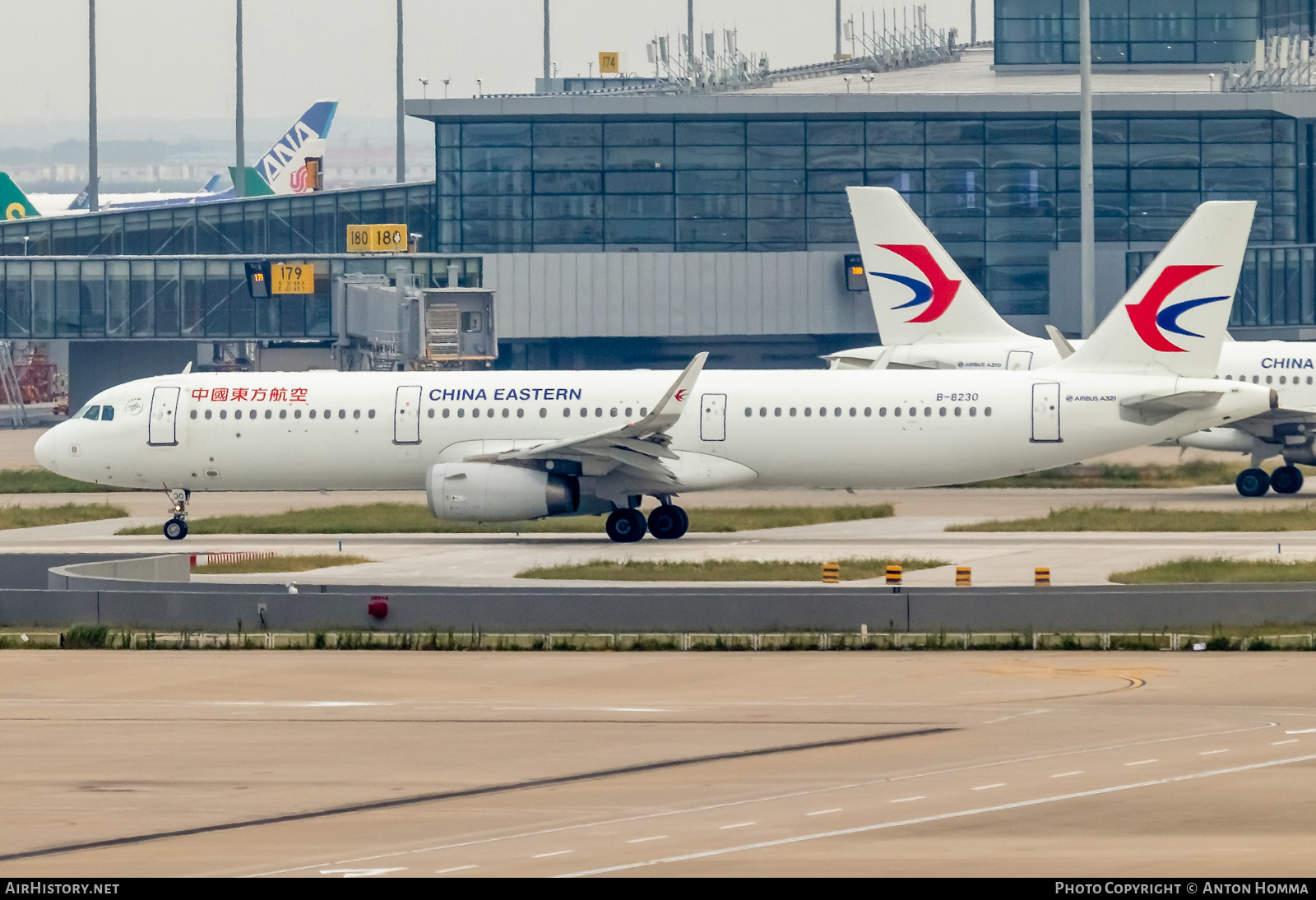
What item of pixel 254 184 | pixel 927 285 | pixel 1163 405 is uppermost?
pixel 254 184

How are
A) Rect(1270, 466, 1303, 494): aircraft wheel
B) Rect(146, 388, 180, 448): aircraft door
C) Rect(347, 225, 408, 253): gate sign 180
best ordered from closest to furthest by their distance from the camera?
Rect(146, 388, 180, 448): aircraft door < Rect(1270, 466, 1303, 494): aircraft wheel < Rect(347, 225, 408, 253): gate sign 180

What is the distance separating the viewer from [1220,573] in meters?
35.1

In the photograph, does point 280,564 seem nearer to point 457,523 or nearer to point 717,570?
point 717,570

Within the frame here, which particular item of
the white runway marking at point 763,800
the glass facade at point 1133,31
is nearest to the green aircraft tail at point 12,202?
the glass facade at point 1133,31

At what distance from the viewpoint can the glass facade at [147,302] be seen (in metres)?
86.9

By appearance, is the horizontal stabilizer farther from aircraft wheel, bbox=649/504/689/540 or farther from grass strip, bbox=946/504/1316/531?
aircraft wheel, bbox=649/504/689/540

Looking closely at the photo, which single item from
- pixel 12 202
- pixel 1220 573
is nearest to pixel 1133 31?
pixel 1220 573

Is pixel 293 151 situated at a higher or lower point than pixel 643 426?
higher

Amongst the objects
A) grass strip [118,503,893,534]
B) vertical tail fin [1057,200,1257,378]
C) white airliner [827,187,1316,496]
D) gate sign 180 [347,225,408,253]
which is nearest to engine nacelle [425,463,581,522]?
grass strip [118,503,893,534]

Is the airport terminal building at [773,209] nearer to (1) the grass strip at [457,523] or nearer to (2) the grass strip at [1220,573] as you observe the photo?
(1) the grass strip at [457,523]

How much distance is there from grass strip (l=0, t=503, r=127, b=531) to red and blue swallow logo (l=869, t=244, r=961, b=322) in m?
23.3

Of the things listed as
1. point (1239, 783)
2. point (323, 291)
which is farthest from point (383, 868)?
point (323, 291)

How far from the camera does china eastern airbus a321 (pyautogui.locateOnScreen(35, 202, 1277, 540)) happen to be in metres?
42.3

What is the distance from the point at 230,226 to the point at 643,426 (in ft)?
217
